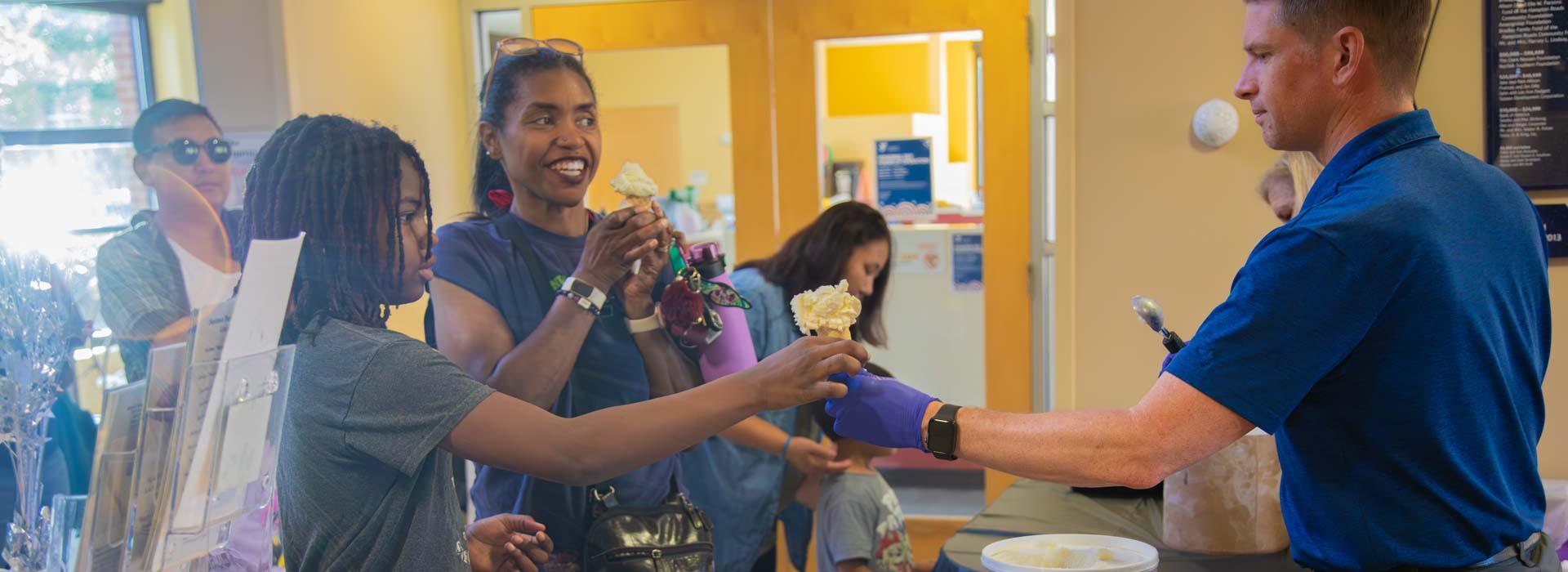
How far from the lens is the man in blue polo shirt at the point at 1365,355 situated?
1537 millimetres

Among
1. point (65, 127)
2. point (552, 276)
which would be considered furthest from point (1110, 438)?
point (65, 127)

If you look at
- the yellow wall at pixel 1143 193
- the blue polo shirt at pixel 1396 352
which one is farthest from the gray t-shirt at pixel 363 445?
the yellow wall at pixel 1143 193

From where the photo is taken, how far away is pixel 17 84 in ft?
3.81

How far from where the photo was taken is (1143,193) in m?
3.32

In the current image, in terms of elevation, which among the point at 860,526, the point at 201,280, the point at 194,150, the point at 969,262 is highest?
the point at 194,150

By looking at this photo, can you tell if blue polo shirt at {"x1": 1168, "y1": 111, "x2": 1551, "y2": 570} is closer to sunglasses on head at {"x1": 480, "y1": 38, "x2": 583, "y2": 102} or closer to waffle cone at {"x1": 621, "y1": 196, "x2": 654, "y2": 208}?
waffle cone at {"x1": 621, "y1": 196, "x2": 654, "y2": 208}

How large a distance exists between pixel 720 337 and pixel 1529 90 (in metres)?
2.50

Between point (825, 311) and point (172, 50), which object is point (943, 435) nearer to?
point (825, 311)

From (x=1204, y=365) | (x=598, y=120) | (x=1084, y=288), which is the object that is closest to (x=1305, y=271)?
(x=1204, y=365)

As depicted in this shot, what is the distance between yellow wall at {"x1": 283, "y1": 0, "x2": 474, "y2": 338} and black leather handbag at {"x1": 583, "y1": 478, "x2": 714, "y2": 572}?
0.50 metres

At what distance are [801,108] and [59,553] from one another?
2.89 m

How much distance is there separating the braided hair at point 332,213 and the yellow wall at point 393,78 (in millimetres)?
63

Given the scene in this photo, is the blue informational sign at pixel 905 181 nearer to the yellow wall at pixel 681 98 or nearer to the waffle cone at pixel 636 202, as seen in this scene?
the yellow wall at pixel 681 98

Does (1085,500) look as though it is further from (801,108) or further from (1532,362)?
(801,108)
